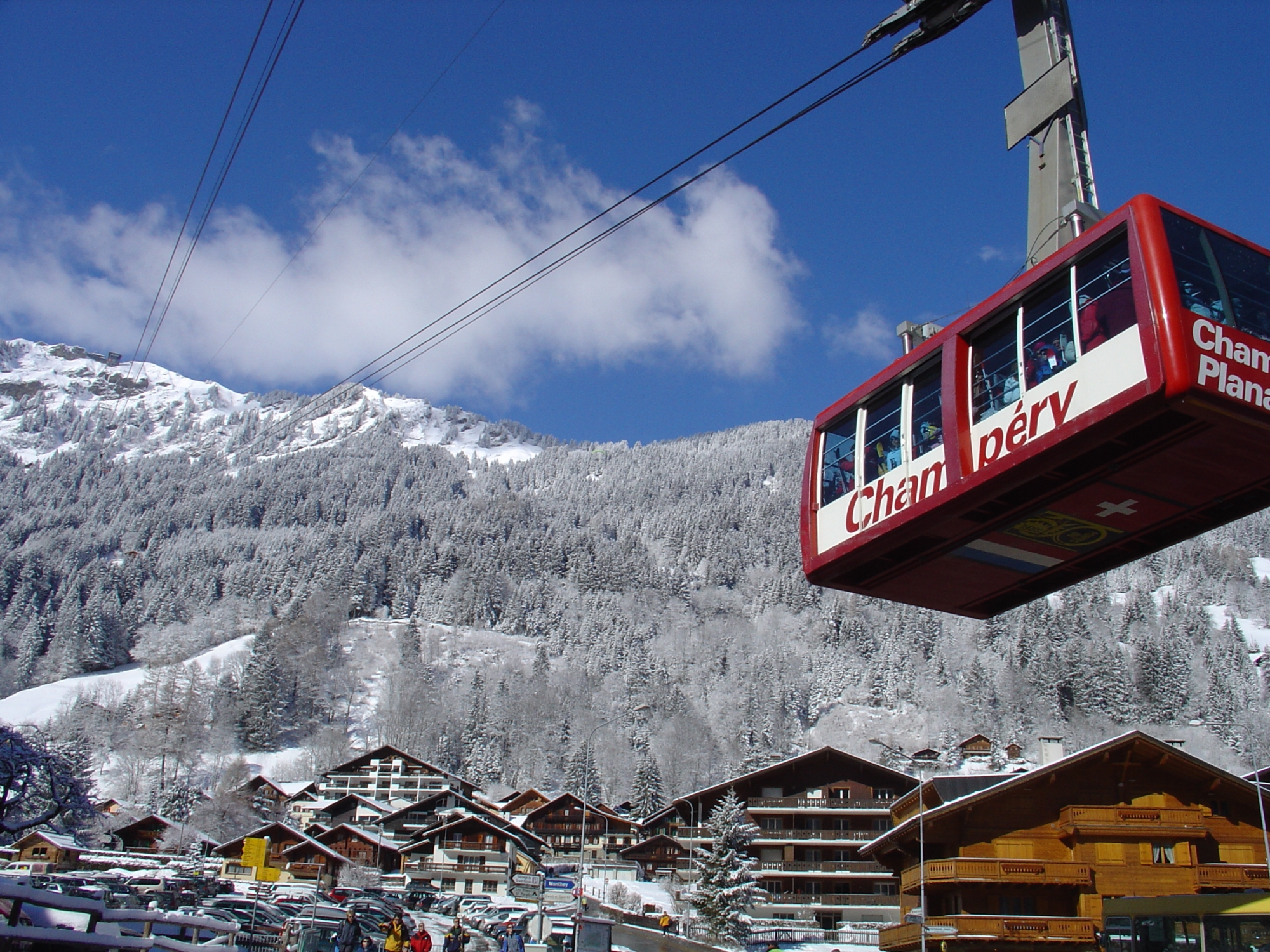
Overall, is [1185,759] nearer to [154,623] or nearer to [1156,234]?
[1156,234]

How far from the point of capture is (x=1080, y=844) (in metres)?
32.6

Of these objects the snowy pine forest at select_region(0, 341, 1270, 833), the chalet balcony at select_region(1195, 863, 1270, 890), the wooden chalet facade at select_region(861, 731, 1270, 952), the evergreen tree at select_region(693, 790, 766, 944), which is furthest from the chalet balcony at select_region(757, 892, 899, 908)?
the chalet balcony at select_region(1195, 863, 1270, 890)

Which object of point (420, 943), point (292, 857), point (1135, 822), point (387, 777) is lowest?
point (420, 943)

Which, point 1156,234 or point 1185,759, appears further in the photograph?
point 1185,759

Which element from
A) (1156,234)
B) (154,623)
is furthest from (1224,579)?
(1156,234)

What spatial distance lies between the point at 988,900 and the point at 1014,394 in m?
26.4

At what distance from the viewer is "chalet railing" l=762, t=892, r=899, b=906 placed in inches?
2174

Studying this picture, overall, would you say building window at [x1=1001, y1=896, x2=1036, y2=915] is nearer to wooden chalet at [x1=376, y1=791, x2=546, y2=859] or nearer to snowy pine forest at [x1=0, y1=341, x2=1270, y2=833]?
snowy pine forest at [x1=0, y1=341, x2=1270, y2=833]

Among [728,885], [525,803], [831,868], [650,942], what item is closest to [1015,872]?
[650,942]

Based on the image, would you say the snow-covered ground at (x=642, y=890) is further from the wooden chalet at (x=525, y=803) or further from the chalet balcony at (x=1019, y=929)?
the chalet balcony at (x=1019, y=929)

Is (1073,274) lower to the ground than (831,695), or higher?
lower

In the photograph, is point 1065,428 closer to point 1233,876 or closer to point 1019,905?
point 1019,905

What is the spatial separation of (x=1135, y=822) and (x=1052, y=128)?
28516 millimetres

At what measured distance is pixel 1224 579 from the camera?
195250mm
